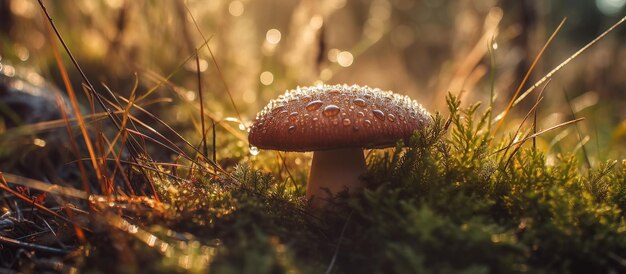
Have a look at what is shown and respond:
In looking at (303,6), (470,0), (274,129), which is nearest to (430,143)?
(274,129)

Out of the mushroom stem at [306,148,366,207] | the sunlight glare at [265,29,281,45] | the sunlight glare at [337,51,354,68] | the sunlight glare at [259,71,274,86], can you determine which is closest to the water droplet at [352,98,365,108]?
the mushroom stem at [306,148,366,207]

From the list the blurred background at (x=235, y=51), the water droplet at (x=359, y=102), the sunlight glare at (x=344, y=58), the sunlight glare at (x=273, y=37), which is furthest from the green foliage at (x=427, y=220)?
the sunlight glare at (x=273, y=37)

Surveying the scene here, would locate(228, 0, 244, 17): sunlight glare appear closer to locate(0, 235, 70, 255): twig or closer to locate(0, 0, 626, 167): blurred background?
locate(0, 0, 626, 167): blurred background

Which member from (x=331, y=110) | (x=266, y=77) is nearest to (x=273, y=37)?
(x=266, y=77)

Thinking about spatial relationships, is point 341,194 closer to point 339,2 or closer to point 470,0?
point 339,2

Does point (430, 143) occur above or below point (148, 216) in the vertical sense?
above

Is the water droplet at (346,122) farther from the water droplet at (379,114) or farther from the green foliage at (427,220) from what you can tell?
the green foliage at (427,220)

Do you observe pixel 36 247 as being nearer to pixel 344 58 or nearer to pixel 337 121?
pixel 337 121
